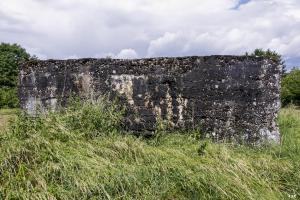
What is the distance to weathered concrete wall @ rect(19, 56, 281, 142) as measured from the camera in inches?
286

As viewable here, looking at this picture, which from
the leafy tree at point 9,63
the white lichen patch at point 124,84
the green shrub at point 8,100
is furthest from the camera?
the leafy tree at point 9,63

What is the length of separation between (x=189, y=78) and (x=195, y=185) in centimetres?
258

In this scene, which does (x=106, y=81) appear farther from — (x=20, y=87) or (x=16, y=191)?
(x=16, y=191)

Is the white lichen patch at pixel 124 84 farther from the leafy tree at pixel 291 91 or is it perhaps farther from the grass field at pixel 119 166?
the leafy tree at pixel 291 91

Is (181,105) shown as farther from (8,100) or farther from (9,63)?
(9,63)

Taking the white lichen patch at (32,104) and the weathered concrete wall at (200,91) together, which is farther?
the white lichen patch at (32,104)

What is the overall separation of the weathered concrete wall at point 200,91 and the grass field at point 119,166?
25.9 inches

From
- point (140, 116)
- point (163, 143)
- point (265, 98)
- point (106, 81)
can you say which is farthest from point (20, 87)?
point (265, 98)

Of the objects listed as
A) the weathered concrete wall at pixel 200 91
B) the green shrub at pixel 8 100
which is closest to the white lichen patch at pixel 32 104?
the weathered concrete wall at pixel 200 91

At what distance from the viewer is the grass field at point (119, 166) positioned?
16.0ft

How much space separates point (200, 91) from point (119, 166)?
2406 millimetres

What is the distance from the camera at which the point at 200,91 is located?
730 cm

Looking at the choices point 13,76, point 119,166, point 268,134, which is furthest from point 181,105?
point 13,76

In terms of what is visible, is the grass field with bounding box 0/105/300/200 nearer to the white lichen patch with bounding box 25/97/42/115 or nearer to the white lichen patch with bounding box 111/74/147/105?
the white lichen patch with bounding box 111/74/147/105
